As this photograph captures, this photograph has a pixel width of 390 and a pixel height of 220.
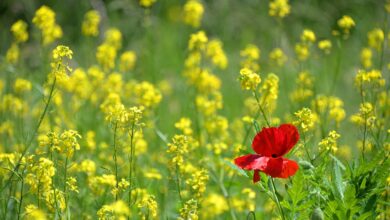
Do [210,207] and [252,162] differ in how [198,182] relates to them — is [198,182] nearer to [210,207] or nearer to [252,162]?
[210,207]

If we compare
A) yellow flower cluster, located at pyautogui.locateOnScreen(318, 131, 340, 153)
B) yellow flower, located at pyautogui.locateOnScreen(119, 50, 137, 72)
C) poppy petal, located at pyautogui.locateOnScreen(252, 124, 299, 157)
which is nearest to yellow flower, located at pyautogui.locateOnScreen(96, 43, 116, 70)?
yellow flower, located at pyautogui.locateOnScreen(119, 50, 137, 72)

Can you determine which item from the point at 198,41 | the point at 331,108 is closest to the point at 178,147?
the point at 331,108

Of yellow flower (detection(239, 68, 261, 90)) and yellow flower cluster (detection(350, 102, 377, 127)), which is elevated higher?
yellow flower (detection(239, 68, 261, 90))

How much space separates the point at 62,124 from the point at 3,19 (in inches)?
130

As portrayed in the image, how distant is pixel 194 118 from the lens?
166 inches

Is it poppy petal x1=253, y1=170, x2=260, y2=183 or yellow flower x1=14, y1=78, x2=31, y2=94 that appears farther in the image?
yellow flower x1=14, y1=78, x2=31, y2=94

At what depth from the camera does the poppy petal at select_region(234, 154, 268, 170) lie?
2.18 meters

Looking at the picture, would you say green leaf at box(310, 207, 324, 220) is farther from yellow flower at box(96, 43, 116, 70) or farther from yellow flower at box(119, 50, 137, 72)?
yellow flower at box(119, 50, 137, 72)

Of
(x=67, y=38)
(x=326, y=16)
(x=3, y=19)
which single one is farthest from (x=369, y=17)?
(x=3, y=19)

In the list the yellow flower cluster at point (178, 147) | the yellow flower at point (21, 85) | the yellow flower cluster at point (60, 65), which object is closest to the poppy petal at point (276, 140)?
the yellow flower cluster at point (178, 147)

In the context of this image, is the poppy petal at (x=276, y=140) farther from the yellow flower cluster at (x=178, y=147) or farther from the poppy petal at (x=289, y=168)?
the yellow flower cluster at (x=178, y=147)

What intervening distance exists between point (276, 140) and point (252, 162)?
11 centimetres

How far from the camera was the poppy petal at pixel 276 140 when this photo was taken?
2236mm

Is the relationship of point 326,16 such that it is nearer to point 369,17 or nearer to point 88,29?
point 369,17
